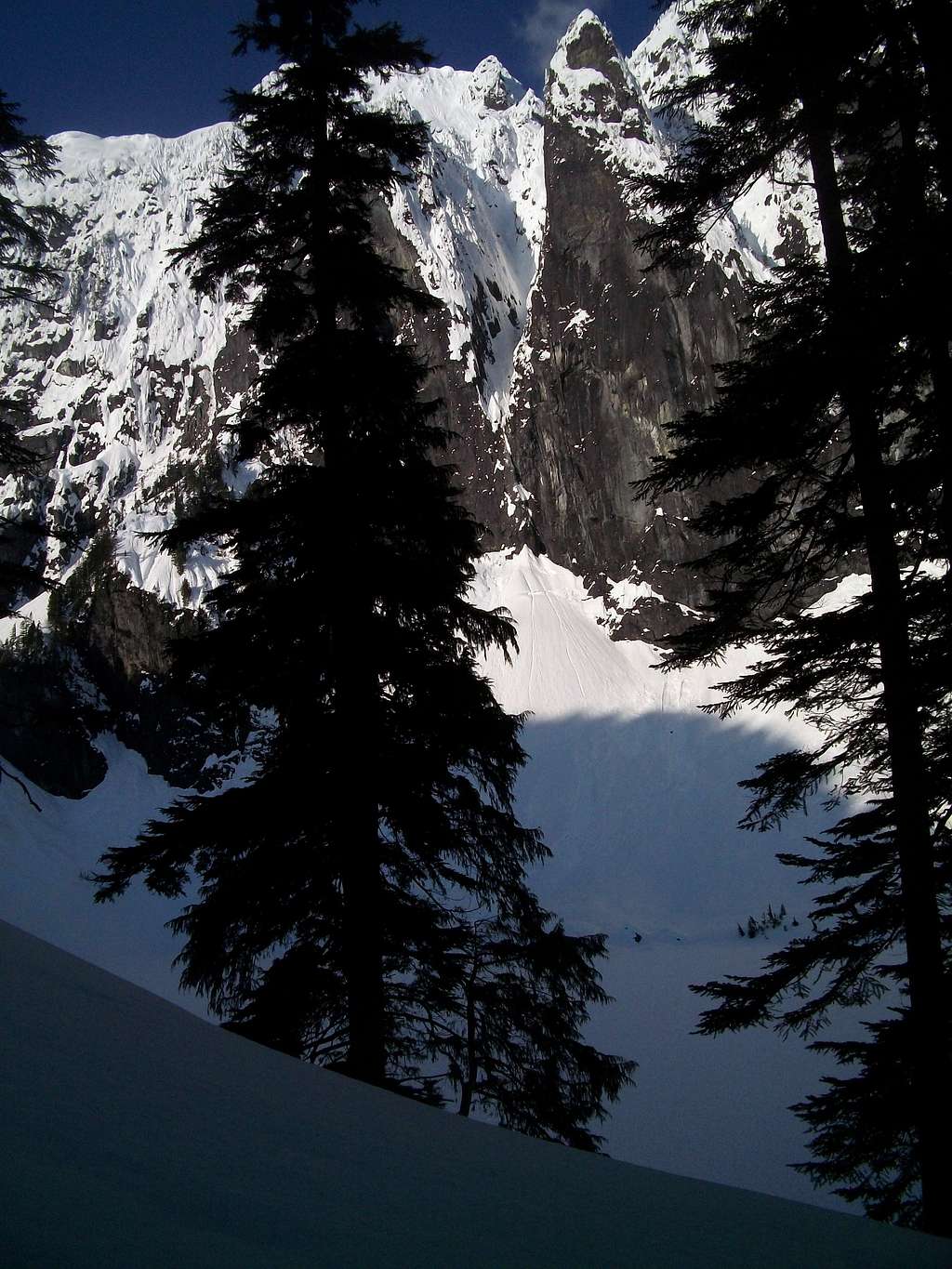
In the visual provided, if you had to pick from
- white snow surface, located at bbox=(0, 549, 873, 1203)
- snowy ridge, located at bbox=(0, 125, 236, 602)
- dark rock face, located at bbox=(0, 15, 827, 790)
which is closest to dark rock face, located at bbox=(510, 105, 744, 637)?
dark rock face, located at bbox=(0, 15, 827, 790)

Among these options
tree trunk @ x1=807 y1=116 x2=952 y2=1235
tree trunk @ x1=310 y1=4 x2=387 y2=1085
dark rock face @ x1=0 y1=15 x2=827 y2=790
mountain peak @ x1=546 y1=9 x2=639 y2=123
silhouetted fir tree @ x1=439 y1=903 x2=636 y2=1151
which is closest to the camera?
tree trunk @ x1=807 y1=116 x2=952 y2=1235

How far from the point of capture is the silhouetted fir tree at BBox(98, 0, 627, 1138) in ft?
19.2

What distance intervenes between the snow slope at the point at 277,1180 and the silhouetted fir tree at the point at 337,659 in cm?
221

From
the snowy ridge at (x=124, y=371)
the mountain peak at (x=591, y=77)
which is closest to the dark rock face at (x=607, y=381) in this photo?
the mountain peak at (x=591, y=77)

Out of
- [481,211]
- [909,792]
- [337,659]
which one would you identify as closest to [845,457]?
[909,792]

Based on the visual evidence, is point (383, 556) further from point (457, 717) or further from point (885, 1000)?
point (885, 1000)

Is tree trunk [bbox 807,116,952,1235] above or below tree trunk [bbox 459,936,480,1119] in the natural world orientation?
above

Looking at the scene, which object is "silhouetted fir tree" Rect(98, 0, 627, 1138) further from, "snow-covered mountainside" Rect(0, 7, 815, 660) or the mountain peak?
the mountain peak

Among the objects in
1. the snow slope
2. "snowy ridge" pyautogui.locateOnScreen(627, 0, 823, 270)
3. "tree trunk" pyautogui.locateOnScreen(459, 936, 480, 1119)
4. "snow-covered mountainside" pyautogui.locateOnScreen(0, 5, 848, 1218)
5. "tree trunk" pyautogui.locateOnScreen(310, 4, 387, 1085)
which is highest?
"snowy ridge" pyautogui.locateOnScreen(627, 0, 823, 270)

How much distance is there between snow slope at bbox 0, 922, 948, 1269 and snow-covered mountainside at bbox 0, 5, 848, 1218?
2804cm

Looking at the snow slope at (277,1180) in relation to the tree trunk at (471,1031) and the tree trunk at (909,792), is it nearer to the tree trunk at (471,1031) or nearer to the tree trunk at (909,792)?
the tree trunk at (909,792)

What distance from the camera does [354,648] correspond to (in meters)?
6.04

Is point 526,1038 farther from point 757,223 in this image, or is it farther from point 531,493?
point 757,223

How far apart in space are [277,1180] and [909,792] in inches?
186
